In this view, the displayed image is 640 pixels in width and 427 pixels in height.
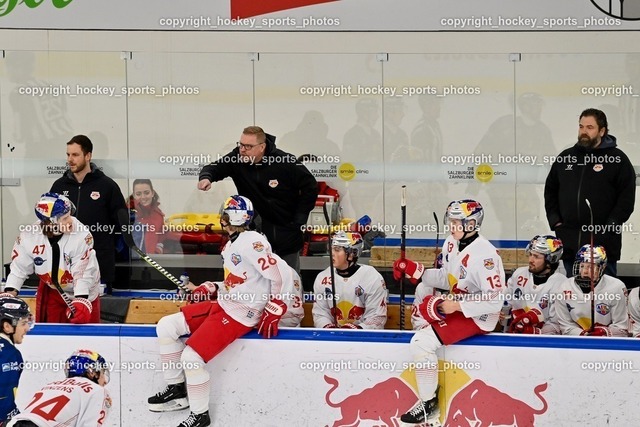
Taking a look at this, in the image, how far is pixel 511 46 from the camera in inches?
313

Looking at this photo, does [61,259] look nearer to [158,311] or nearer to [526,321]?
[158,311]

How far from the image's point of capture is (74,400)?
4.73 metres

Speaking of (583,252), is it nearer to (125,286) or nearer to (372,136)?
(372,136)

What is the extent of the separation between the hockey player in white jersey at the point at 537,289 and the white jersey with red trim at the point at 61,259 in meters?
2.29

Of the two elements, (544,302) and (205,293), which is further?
(544,302)

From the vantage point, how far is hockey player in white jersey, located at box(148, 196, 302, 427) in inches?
230

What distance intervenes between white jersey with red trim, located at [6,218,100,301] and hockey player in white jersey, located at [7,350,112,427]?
4.49 feet

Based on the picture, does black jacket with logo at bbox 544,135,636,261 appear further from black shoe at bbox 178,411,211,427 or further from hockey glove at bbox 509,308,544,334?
black shoe at bbox 178,411,211,427

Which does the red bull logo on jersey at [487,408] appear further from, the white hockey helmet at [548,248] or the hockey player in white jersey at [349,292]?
the white hockey helmet at [548,248]

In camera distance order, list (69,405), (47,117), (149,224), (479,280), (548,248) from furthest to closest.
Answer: (149,224) < (47,117) < (548,248) < (479,280) < (69,405)

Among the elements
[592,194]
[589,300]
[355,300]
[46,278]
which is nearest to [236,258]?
[355,300]

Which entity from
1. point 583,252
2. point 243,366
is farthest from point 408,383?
point 583,252

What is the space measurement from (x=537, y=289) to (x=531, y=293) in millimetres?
40

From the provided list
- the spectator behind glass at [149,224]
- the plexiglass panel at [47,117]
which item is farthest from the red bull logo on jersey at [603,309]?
the plexiglass panel at [47,117]
